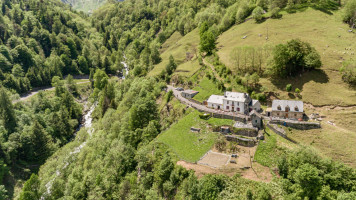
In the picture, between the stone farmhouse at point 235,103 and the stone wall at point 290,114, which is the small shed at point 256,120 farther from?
the stone farmhouse at point 235,103

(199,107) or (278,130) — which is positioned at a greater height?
(199,107)

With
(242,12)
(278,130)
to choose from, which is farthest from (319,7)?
(278,130)

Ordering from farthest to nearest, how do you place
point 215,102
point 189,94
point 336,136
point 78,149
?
point 78,149, point 189,94, point 215,102, point 336,136

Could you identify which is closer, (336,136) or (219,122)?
(336,136)

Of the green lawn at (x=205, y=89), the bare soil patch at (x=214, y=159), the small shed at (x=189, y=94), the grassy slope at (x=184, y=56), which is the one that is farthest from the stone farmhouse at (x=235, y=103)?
the grassy slope at (x=184, y=56)

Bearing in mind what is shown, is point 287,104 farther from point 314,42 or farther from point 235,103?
A: point 314,42

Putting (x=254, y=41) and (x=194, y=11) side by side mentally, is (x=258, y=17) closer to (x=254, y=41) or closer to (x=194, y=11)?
(x=254, y=41)

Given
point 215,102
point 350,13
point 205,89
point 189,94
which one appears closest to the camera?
point 215,102

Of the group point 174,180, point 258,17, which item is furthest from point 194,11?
point 174,180
